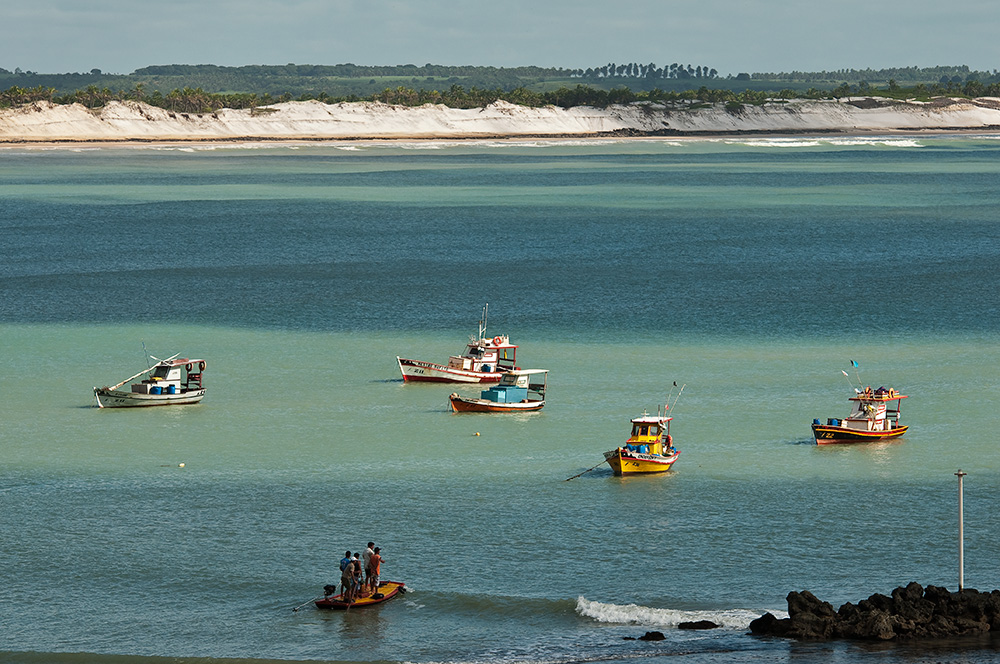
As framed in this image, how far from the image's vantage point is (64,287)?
293ft

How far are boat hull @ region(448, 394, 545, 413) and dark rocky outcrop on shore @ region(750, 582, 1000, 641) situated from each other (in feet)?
77.8

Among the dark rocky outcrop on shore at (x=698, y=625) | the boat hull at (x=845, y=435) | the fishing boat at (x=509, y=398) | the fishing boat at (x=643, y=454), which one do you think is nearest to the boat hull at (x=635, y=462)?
the fishing boat at (x=643, y=454)

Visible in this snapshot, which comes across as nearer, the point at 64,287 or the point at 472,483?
the point at 472,483

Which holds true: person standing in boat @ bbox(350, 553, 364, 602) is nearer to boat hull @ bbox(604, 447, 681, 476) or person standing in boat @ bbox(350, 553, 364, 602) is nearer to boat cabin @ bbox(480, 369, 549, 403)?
boat hull @ bbox(604, 447, 681, 476)

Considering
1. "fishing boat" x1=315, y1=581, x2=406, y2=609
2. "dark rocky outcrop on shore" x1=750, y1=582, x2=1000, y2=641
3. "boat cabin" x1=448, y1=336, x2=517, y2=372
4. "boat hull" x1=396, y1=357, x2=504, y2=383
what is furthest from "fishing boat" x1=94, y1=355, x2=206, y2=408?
"dark rocky outcrop on shore" x1=750, y1=582, x2=1000, y2=641

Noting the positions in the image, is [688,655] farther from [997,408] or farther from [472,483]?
[997,408]

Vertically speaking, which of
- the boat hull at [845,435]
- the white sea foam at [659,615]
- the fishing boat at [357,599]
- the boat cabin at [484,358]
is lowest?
the white sea foam at [659,615]

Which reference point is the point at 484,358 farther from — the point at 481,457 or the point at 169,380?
the point at 481,457

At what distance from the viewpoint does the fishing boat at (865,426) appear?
47875 mm

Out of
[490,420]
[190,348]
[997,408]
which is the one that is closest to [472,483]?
[490,420]

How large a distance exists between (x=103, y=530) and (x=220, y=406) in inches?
633

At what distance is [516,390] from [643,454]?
10960mm

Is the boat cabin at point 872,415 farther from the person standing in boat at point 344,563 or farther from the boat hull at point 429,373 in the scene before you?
the person standing in boat at point 344,563

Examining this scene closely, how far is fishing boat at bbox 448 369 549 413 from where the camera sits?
176ft
